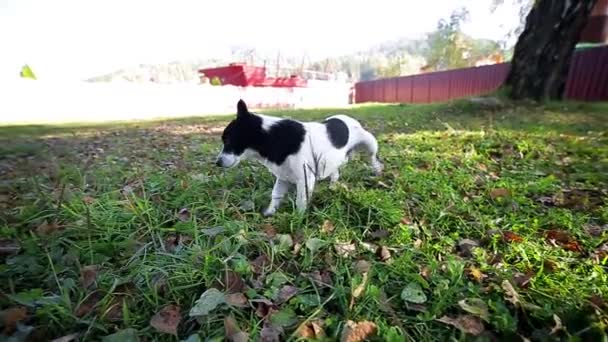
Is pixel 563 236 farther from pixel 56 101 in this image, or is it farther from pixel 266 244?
pixel 56 101

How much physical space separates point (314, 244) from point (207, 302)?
700mm

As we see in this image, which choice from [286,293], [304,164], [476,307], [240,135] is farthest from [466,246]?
[240,135]

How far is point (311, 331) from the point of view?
4.26 feet

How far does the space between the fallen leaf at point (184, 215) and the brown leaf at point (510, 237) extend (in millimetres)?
2090

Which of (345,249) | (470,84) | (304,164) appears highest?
(304,164)

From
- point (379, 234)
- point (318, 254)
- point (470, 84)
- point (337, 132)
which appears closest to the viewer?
point (318, 254)

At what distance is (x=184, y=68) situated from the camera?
57.5 m

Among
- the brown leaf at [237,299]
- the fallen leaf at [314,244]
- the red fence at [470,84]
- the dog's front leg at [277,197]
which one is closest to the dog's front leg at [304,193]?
the dog's front leg at [277,197]

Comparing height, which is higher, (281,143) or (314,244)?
(281,143)

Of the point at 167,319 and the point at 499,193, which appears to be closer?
the point at 167,319

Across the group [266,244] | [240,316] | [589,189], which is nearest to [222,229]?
[266,244]

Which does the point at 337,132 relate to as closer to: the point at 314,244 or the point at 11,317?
the point at 314,244

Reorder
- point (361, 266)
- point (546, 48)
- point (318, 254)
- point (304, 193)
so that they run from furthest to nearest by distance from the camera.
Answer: point (546, 48) → point (304, 193) → point (318, 254) → point (361, 266)

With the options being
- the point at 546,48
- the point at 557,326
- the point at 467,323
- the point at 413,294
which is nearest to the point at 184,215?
the point at 413,294
